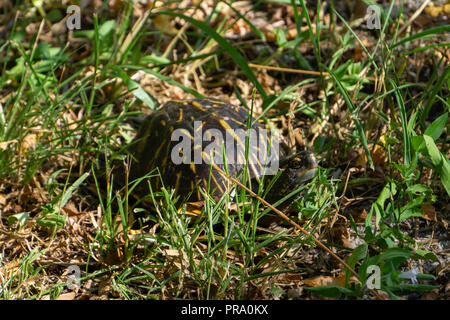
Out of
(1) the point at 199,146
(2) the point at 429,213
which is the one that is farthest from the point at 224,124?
(2) the point at 429,213

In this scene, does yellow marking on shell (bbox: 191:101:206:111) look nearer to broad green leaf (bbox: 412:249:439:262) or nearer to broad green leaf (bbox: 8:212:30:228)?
broad green leaf (bbox: 8:212:30:228)

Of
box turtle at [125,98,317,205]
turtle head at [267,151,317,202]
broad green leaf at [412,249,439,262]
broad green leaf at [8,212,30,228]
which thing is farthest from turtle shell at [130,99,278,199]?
broad green leaf at [412,249,439,262]

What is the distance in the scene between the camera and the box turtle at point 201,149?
101 inches

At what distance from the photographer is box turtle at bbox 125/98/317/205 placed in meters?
2.57

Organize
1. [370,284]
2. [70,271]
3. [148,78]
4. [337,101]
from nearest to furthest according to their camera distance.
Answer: [370,284] < [70,271] < [337,101] < [148,78]

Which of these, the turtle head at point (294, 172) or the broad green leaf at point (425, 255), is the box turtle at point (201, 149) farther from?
the broad green leaf at point (425, 255)

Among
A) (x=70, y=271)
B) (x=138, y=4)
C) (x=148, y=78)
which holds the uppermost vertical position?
(x=138, y=4)

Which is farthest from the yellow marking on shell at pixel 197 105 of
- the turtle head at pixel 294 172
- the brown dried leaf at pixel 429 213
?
the brown dried leaf at pixel 429 213

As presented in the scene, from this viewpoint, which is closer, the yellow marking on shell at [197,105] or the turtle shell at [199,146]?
the turtle shell at [199,146]

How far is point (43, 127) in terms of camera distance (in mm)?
2752
